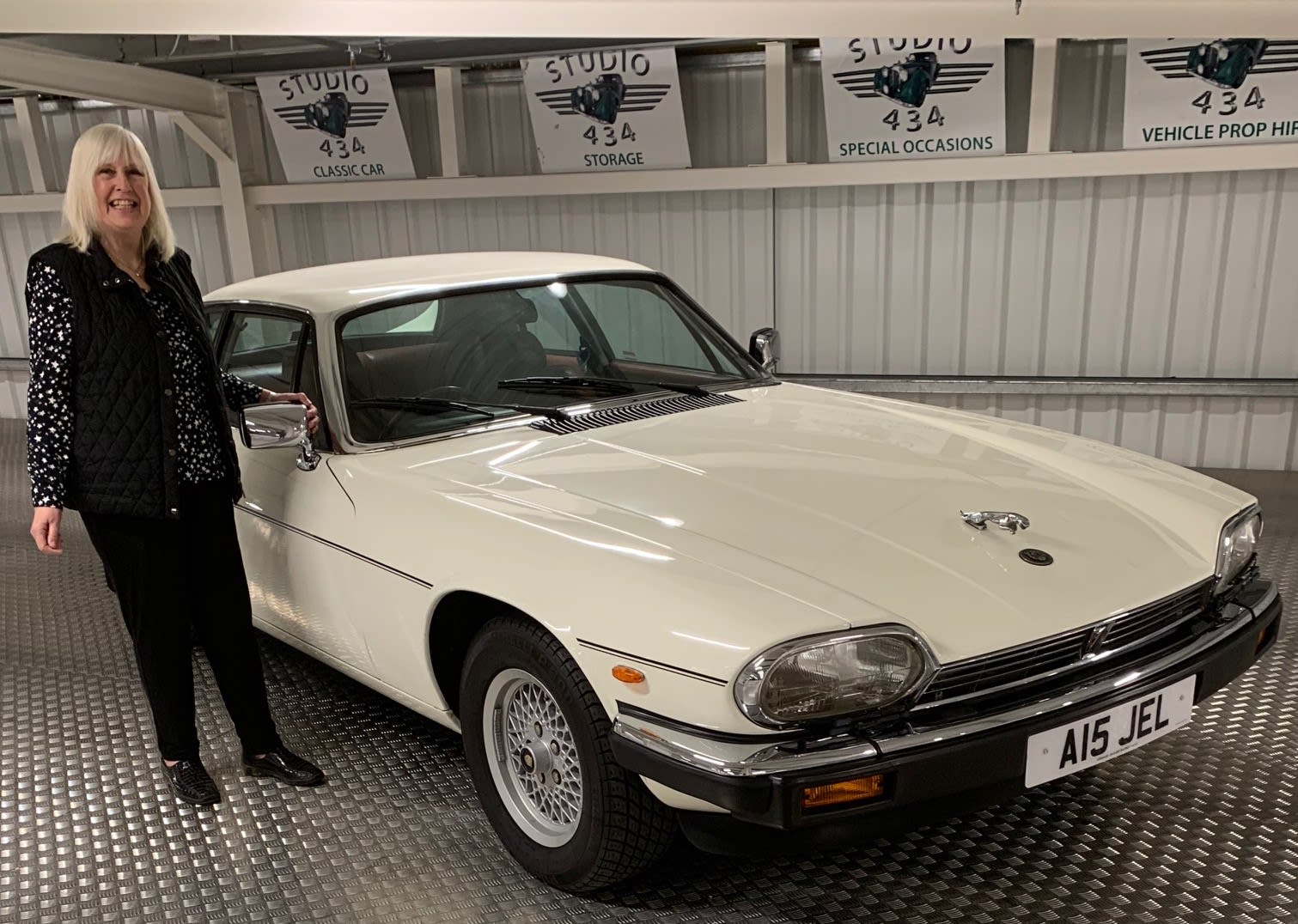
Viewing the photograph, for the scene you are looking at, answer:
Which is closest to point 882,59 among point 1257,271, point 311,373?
point 1257,271

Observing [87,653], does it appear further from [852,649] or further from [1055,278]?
[1055,278]

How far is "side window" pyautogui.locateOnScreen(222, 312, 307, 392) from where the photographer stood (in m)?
3.01

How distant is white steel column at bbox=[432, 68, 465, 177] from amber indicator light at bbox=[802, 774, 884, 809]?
6252 mm

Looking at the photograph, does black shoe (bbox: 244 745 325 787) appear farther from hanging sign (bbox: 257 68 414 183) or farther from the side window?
hanging sign (bbox: 257 68 414 183)

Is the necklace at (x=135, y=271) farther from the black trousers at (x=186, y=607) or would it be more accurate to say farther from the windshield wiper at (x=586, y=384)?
the windshield wiper at (x=586, y=384)

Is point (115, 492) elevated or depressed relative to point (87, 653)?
elevated

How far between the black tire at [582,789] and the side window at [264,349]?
1224mm

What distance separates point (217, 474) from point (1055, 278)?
17.3ft

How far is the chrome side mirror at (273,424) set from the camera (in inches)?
98.0

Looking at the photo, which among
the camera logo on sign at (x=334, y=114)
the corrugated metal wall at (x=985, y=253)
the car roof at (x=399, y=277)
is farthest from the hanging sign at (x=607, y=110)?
the car roof at (x=399, y=277)

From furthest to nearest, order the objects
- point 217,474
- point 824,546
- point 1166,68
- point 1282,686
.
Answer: point 1166,68
point 1282,686
point 217,474
point 824,546

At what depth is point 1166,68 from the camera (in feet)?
18.2

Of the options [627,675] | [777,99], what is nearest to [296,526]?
[627,675]

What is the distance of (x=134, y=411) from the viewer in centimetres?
242
